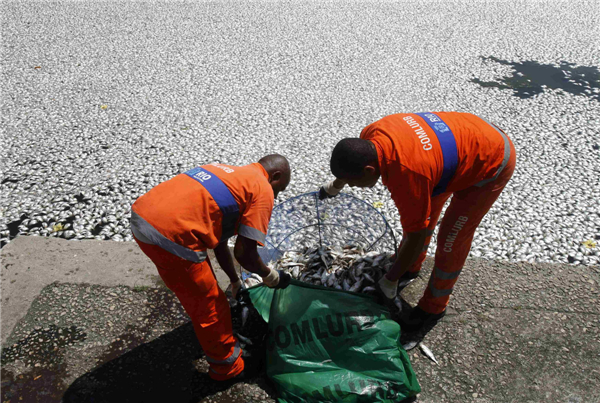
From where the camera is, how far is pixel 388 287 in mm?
2326

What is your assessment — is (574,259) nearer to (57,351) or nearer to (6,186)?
(57,351)

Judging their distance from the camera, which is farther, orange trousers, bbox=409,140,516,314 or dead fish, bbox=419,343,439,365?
dead fish, bbox=419,343,439,365

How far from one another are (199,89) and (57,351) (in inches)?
170

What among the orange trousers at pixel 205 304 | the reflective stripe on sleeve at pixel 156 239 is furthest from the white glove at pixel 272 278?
the reflective stripe on sleeve at pixel 156 239

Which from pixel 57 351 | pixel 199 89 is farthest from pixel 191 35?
pixel 57 351

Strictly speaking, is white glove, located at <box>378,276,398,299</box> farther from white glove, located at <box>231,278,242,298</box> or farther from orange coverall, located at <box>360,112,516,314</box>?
white glove, located at <box>231,278,242,298</box>

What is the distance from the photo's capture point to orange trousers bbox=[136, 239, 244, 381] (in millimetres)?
1977

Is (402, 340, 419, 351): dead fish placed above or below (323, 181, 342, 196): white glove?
below

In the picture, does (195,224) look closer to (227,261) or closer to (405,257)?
(227,261)

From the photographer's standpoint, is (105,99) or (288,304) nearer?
(288,304)

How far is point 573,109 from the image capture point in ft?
17.7

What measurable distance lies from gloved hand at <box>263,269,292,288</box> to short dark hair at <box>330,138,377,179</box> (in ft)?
2.16

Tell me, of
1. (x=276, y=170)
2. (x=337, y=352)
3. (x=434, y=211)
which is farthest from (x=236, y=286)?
(x=434, y=211)

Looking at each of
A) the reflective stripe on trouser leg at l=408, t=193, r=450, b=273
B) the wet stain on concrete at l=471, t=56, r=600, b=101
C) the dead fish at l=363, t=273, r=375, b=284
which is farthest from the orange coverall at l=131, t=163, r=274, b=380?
the wet stain on concrete at l=471, t=56, r=600, b=101
